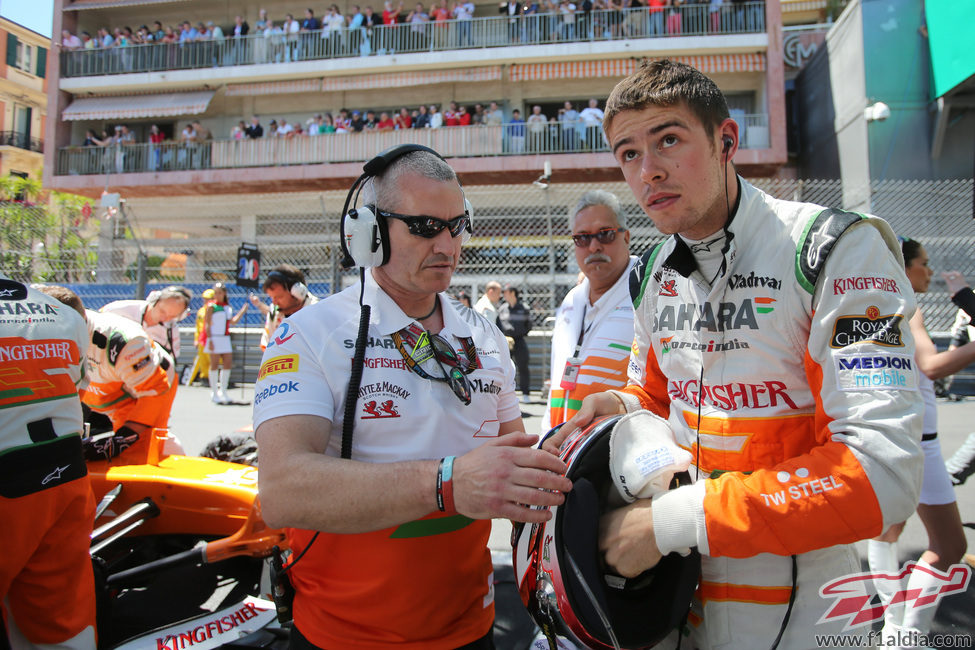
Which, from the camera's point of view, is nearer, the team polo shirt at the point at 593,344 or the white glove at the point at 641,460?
the white glove at the point at 641,460

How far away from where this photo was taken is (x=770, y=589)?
4.58 feet

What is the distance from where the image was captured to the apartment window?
110 ft

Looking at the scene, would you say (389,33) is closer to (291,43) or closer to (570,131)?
(291,43)

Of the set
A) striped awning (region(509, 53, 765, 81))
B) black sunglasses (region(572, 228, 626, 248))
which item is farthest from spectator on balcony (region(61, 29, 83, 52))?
black sunglasses (region(572, 228, 626, 248))

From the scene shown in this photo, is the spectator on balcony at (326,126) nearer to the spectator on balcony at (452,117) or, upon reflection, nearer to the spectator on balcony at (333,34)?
the spectator on balcony at (333,34)

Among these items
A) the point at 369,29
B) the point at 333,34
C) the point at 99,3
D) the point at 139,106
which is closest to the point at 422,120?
the point at 369,29

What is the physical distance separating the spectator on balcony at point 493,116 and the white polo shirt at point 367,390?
61.9ft

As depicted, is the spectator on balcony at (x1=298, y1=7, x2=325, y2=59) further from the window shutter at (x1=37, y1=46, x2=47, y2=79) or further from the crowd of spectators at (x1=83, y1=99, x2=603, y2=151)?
the window shutter at (x1=37, y1=46, x2=47, y2=79)

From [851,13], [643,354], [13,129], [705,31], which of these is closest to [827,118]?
[851,13]

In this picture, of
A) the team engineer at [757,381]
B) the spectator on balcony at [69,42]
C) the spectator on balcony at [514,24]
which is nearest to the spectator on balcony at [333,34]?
the spectator on balcony at [514,24]

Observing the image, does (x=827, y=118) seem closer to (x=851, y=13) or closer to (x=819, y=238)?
(x=851, y=13)

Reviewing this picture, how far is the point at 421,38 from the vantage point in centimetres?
2097

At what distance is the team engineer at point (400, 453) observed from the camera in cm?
128

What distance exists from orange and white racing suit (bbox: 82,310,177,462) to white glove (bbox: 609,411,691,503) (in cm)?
318
